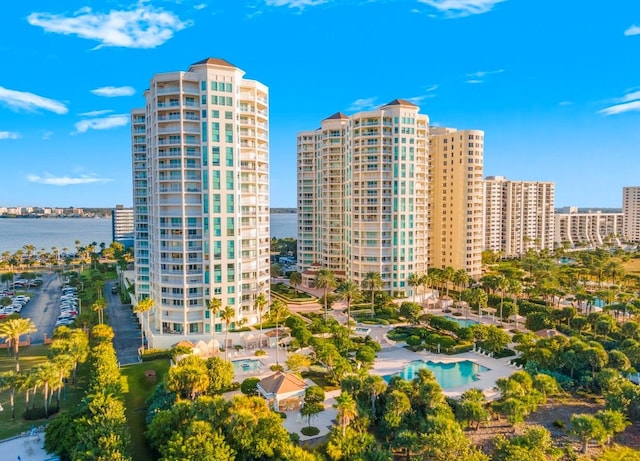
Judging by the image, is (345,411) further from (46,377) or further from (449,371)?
(46,377)

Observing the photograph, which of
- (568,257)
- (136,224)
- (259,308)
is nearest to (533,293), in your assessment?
(259,308)

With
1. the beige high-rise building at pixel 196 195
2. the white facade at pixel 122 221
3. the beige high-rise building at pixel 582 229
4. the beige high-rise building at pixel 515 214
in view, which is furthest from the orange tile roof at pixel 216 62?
the beige high-rise building at pixel 582 229

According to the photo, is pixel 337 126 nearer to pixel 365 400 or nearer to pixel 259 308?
pixel 259 308

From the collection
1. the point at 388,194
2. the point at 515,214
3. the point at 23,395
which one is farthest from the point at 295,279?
the point at 515,214

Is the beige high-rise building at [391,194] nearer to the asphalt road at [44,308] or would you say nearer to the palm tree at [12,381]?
the asphalt road at [44,308]

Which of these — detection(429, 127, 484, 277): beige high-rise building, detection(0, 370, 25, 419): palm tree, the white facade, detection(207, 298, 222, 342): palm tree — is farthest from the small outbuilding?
the white facade

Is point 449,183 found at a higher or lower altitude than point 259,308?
higher
